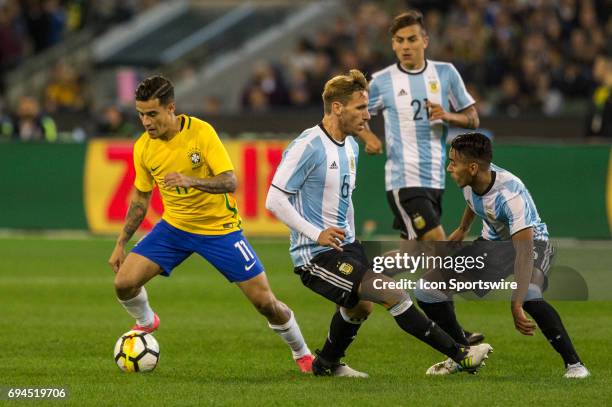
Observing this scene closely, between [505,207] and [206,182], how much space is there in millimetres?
1921

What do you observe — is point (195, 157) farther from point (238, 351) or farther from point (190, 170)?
point (238, 351)

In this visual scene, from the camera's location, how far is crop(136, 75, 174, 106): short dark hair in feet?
29.2

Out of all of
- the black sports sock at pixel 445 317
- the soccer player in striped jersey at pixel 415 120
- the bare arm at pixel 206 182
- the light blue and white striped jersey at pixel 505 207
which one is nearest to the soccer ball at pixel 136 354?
the bare arm at pixel 206 182

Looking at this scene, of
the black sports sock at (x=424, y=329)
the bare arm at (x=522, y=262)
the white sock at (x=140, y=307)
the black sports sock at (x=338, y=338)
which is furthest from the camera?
the white sock at (x=140, y=307)

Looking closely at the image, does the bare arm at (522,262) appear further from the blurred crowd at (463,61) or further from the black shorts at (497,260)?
the blurred crowd at (463,61)

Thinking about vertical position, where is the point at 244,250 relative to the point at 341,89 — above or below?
below

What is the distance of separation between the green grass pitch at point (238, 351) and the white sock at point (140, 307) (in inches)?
12.0

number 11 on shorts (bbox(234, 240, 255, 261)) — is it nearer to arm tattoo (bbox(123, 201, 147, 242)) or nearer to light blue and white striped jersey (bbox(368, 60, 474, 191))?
arm tattoo (bbox(123, 201, 147, 242))

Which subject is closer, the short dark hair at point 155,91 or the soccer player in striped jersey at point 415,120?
the short dark hair at point 155,91

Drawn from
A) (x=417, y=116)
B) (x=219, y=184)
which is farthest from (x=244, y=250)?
(x=417, y=116)

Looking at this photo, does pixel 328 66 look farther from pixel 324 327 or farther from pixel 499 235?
pixel 499 235

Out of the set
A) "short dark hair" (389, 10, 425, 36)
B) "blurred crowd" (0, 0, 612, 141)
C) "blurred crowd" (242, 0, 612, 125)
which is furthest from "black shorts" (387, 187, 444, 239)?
"blurred crowd" (242, 0, 612, 125)

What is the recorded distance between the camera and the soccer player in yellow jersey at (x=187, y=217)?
903cm

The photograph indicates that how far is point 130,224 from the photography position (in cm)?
938
